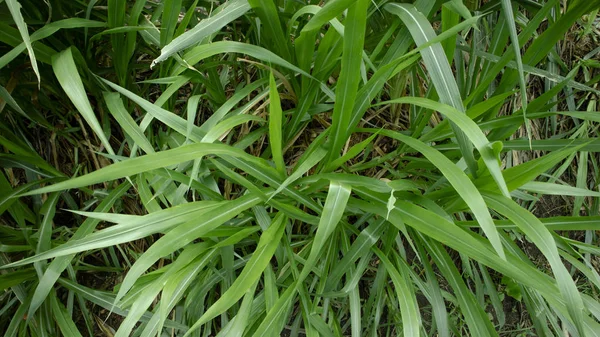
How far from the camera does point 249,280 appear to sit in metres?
0.52

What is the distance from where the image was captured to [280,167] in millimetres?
566

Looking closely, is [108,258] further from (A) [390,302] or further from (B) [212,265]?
(A) [390,302]

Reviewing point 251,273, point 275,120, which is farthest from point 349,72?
point 251,273

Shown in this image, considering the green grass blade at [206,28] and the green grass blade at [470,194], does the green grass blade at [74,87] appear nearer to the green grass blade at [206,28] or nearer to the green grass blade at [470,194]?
the green grass blade at [206,28]

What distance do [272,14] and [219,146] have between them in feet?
0.63

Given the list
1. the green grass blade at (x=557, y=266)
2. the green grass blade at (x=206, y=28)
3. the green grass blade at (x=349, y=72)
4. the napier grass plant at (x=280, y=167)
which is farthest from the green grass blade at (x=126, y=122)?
the green grass blade at (x=557, y=266)

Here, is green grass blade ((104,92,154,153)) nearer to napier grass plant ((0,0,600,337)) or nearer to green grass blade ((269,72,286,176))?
napier grass plant ((0,0,600,337))

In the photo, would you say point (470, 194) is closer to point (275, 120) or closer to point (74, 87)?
point (275, 120)

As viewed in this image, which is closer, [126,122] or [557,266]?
[557,266]

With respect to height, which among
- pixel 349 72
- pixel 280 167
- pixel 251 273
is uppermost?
pixel 349 72

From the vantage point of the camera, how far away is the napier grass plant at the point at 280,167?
1.63ft

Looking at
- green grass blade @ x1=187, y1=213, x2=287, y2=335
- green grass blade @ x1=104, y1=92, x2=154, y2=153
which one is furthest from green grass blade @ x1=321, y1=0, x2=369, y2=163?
green grass blade @ x1=104, y1=92, x2=154, y2=153

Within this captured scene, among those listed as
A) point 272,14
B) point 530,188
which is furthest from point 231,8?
point 530,188

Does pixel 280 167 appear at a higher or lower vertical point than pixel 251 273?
higher
